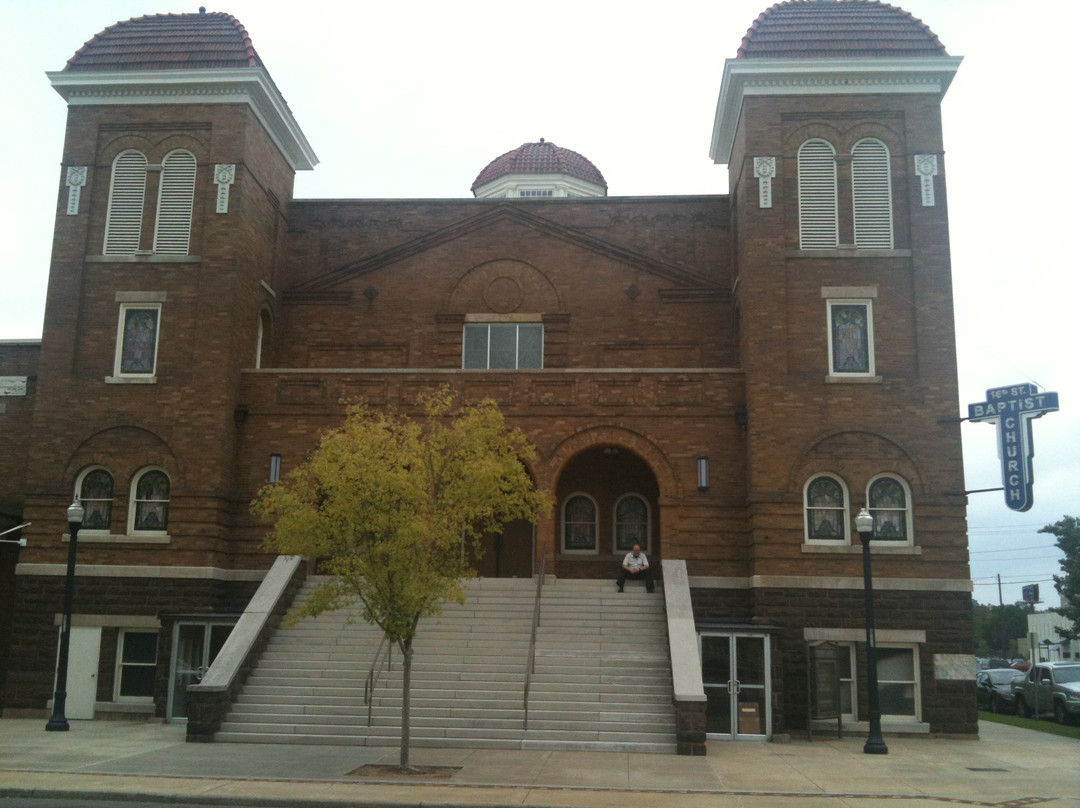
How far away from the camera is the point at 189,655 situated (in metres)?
21.1

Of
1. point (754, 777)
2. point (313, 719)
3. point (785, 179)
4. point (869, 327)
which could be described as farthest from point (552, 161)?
point (754, 777)

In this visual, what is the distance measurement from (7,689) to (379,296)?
1184 centimetres

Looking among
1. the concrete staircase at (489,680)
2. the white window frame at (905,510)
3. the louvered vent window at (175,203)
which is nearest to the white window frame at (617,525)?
the concrete staircase at (489,680)

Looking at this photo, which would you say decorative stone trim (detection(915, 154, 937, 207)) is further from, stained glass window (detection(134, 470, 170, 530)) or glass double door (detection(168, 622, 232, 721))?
stained glass window (detection(134, 470, 170, 530))

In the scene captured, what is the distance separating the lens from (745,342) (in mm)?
23719

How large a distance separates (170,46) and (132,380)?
25.3ft

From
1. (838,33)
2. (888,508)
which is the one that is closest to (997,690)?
(888,508)

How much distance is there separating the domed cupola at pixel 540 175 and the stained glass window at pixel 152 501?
14.7 metres

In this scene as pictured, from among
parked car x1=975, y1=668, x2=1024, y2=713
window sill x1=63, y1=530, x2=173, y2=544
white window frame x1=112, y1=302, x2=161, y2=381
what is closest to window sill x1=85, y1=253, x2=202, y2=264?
white window frame x1=112, y1=302, x2=161, y2=381

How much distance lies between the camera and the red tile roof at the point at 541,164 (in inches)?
1345

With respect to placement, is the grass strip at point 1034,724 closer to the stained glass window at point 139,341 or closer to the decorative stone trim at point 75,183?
the stained glass window at point 139,341

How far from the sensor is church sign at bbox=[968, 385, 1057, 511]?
70.9ft

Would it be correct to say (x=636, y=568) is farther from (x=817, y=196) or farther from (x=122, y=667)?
(x=122, y=667)

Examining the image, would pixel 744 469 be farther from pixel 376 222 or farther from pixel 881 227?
pixel 376 222
